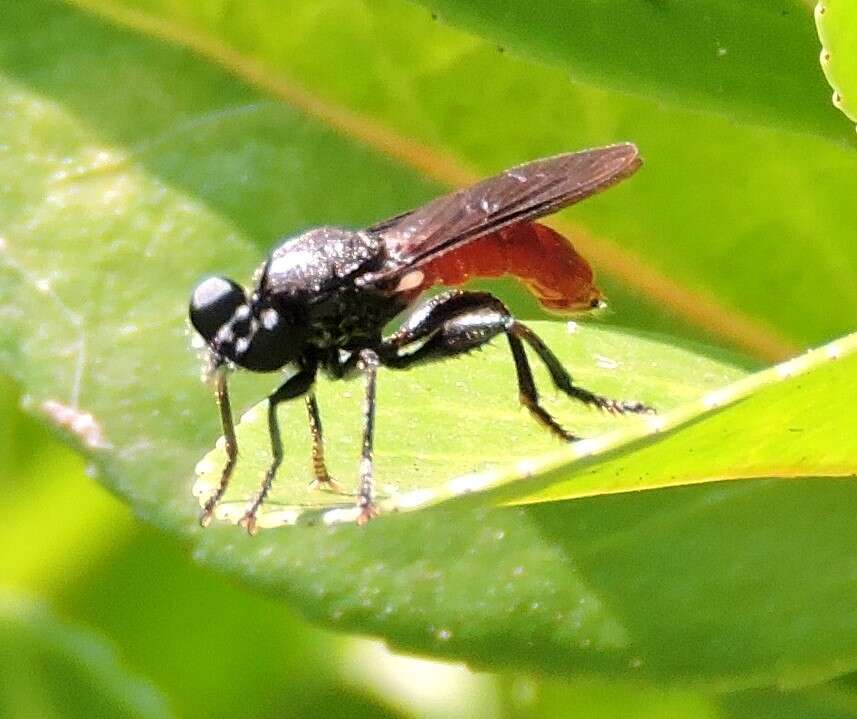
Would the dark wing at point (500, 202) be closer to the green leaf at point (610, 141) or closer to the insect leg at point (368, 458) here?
the green leaf at point (610, 141)

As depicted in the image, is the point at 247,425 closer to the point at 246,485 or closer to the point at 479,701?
the point at 246,485

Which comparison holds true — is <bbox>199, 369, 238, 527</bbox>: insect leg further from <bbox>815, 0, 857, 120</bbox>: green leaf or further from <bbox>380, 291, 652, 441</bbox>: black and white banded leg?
<bbox>815, 0, 857, 120</bbox>: green leaf

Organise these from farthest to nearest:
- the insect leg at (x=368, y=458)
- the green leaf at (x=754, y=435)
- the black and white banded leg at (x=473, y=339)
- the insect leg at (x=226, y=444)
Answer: the black and white banded leg at (x=473, y=339)
the insect leg at (x=226, y=444)
the insect leg at (x=368, y=458)
the green leaf at (x=754, y=435)

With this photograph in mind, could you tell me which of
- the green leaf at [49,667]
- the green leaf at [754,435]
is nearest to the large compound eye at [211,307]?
the green leaf at [49,667]

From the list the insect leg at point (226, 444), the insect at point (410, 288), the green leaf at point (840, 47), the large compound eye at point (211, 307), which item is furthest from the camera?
the large compound eye at point (211, 307)

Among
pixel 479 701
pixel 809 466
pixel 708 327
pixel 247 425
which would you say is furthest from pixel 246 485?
pixel 479 701

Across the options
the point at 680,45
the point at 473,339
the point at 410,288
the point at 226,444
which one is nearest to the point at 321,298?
the point at 410,288

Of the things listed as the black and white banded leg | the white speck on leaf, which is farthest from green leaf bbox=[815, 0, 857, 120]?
the white speck on leaf
